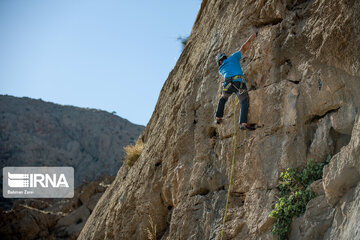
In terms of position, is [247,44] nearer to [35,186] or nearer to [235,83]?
[235,83]

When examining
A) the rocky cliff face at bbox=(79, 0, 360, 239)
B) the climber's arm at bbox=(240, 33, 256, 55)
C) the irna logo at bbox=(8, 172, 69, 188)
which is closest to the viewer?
the rocky cliff face at bbox=(79, 0, 360, 239)

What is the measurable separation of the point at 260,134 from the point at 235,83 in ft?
3.26

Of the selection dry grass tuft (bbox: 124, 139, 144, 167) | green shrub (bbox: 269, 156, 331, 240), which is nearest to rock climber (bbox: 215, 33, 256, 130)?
green shrub (bbox: 269, 156, 331, 240)

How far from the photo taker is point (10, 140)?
4878 cm

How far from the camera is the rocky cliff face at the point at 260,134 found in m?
4.59

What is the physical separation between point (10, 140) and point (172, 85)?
45.8 metres

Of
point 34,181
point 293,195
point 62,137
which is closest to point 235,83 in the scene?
point 293,195

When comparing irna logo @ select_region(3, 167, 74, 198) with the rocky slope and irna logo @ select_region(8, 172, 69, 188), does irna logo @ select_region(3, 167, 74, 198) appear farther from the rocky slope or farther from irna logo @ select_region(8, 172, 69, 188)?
the rocky slope

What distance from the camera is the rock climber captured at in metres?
6.04

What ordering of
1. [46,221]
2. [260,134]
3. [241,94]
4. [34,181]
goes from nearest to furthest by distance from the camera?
[260,134] → [241,94] → [46,221] → [34,181]

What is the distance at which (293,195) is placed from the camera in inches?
192

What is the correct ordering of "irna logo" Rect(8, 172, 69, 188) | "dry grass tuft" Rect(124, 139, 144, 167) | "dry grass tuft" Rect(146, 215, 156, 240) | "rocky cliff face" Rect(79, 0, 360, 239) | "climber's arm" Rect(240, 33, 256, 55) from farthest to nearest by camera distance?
1. "irna logo" Rect(8, 172, 69, 188)
2. "dry grass tuft" Rect(124, 139, 144, 167)
3. "dry grass tuft" Rect(146, 215, 156, 240)
4. "climber's arm" Rect(240, 33, 256, 55)
5. "rocky cliff face" Rect(79, 0, 360, 239)

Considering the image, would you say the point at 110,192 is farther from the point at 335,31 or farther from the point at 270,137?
the point at 335,31

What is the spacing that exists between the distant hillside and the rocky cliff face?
41820mm
